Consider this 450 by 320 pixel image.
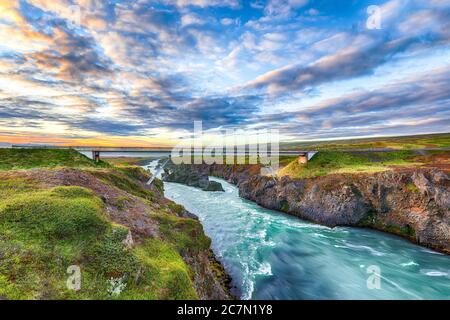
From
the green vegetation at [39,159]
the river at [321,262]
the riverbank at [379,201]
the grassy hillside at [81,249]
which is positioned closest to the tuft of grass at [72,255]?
the grassy hillside at [81,249]

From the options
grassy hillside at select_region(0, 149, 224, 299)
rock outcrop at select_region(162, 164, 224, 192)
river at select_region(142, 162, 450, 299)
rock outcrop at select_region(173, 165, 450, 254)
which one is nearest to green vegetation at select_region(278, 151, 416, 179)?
rock outcrop at select_region(173, 165, 450, 254)

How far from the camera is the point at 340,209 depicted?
36.6 meters

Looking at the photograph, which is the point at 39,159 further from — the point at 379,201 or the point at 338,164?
the point at 338,164

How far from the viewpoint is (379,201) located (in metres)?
34.3

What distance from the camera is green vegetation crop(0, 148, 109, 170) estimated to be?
31.5 m

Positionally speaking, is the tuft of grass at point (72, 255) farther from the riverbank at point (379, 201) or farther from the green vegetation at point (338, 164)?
the green vegetation at point (338, 164)

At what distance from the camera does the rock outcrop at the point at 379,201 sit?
27.9 metres

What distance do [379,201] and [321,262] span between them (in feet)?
55.0

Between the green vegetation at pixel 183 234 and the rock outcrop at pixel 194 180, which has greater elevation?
the green vegetation at pixel 183 234

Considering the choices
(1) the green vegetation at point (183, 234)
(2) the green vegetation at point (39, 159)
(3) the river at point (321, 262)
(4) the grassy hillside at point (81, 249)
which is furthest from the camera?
(2) the green vegetation at point (39, 159)

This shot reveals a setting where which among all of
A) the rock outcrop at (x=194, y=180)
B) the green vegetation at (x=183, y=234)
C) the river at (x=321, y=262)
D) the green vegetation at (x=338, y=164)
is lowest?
the river at (x=321, y=262)

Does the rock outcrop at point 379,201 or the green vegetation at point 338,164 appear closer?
the rock outcrop at point 379,201

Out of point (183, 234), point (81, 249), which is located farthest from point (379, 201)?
point (81, 249)

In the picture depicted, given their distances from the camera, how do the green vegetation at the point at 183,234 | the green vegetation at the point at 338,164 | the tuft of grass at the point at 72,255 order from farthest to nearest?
the green vegetation at the point at 338,164 < the green vegetation at the point at 183,234 < the tuft of grass at the point at 72,255
